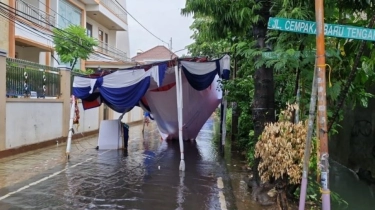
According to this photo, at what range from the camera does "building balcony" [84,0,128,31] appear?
80.2 ft

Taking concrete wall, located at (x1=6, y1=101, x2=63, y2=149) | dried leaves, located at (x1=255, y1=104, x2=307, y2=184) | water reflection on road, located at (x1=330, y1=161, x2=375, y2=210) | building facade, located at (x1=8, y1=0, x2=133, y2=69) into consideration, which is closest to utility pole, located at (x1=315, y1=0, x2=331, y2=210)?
dried leaves, located at (x1=255, y1=104, x2=307, y2=184)

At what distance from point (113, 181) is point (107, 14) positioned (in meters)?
20.4

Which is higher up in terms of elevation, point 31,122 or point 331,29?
point 331,29

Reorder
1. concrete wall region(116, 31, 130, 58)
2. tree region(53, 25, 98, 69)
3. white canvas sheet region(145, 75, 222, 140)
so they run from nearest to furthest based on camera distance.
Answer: white canvas sheet region(145, 75, 222, 140) < tree region(53, 25, 98, 69) < concrete wall region(116, 31, 130, 58)

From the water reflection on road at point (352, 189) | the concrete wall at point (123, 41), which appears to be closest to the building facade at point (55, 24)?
the concrete wall at point (123, 41)

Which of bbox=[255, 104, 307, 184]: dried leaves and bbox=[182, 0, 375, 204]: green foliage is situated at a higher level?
bbox=[182, 0, 375, 204]: green foliage

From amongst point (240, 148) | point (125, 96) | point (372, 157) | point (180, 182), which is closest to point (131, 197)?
point (180, 182)

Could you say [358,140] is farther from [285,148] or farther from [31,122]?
[31,122]

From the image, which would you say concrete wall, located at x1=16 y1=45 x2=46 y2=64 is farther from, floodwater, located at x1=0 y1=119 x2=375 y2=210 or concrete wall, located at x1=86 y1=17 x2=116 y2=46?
floodwater, located at x1=0 y1=119 x2=375 y2=210

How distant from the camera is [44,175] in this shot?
8609mm

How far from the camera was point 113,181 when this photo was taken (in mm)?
8141

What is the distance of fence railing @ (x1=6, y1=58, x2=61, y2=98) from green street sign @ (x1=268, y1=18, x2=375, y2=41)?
945 cm

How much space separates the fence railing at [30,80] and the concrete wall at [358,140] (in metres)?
10.6

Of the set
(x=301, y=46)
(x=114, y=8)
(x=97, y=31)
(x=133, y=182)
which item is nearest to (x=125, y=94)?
(x=133, y=182)
